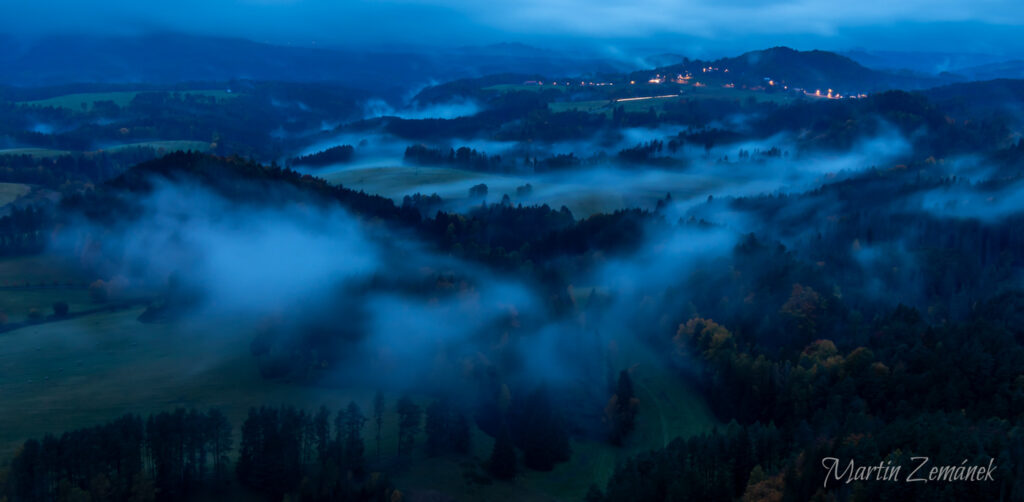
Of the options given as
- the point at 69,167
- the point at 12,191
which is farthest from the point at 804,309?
the point at 69,167

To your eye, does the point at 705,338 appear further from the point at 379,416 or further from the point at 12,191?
the point at 12,191

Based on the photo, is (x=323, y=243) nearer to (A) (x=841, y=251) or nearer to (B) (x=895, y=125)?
(A) (x=841, y=251)

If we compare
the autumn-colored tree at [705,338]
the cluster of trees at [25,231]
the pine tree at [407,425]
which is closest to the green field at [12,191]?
the cluster of trees at [25,231]

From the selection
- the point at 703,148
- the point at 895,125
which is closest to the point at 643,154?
the point at 703,148

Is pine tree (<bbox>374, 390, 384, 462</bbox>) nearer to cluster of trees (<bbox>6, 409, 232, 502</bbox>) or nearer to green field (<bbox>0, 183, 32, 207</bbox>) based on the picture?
cluster of trees (<bbox>6, 409, 232, 502</bbox>)

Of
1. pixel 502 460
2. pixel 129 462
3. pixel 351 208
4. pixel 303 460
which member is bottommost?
pixel 502 460

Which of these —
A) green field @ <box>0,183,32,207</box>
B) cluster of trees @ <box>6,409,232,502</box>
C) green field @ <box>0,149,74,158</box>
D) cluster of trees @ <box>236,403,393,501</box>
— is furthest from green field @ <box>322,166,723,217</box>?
cluster of trees @ <box>6,409,232,502</box>

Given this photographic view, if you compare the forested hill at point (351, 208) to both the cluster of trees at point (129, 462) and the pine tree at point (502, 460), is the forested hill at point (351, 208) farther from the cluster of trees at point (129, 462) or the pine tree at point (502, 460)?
the cluster of trees at point (129, 462)

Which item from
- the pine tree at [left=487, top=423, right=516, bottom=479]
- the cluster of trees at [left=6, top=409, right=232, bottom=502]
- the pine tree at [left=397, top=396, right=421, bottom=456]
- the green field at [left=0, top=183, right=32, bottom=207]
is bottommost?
the pine tree at [left=487, top=423, right=516, bottom=479]
